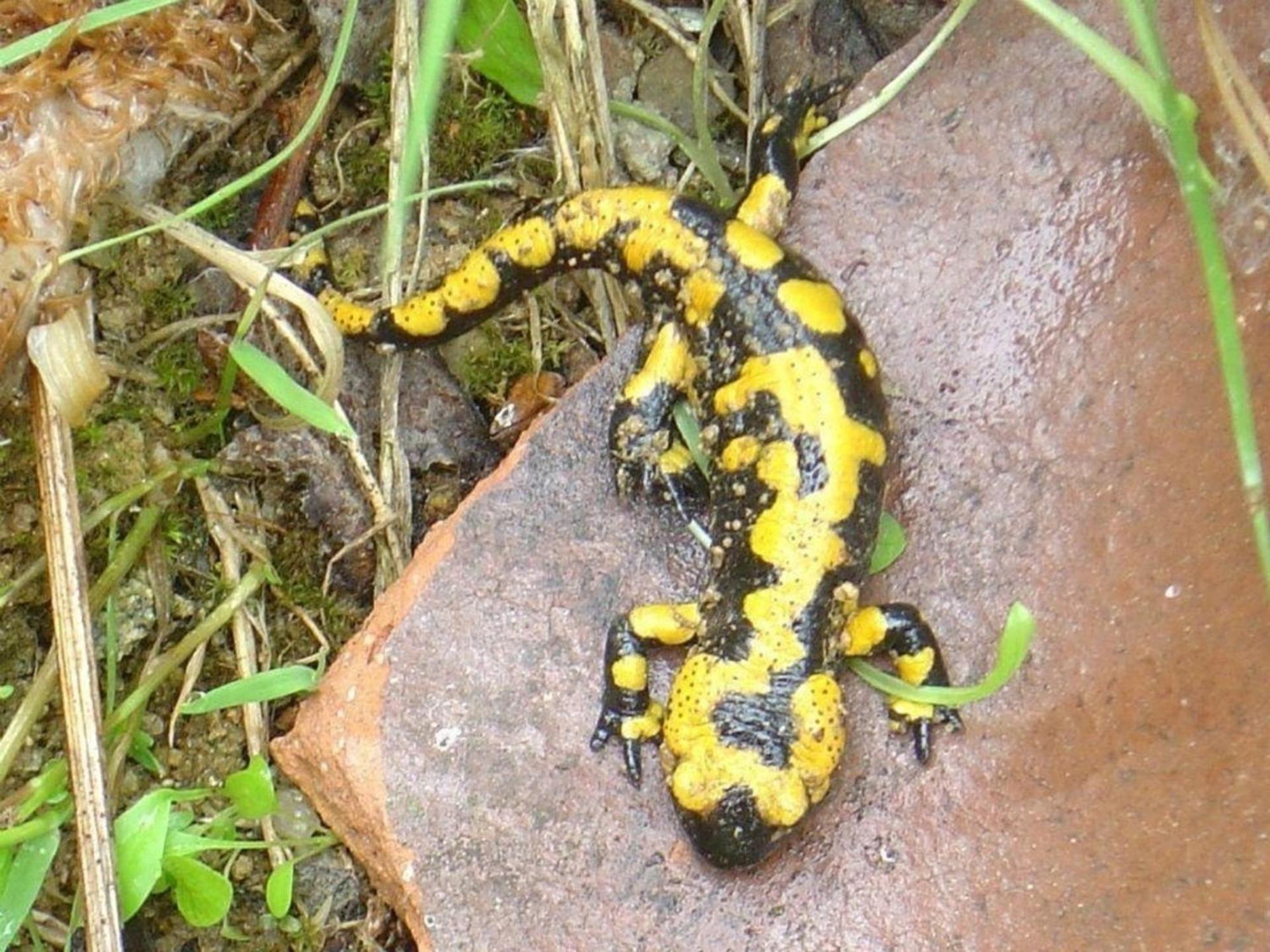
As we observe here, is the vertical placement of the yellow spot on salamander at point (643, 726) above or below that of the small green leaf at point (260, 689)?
below

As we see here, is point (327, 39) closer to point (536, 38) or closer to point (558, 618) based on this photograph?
point (536, 38)

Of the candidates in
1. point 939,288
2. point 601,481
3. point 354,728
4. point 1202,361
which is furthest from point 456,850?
point 1202,361

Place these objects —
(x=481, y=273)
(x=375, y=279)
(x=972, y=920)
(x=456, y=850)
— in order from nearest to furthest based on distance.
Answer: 1. (x=972, y=920)
2. (x=456, y=850)
3. (x=481, y=273)
4. (x=375, y=279)

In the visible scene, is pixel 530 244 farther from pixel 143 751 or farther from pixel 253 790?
pixel 143 751

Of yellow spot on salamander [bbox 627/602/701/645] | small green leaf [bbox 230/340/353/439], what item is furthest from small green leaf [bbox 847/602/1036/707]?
small green leaf [bbox 230/340/353/439]

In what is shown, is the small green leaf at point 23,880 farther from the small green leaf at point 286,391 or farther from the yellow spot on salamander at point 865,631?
the yellow spot on salamander at point 865,631

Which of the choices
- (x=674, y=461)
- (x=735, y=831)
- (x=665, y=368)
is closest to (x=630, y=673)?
(x=735, y=831)

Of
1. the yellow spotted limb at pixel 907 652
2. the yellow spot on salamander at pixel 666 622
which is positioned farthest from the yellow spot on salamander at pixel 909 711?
the yellow spot on salamander at pixel 666 622
